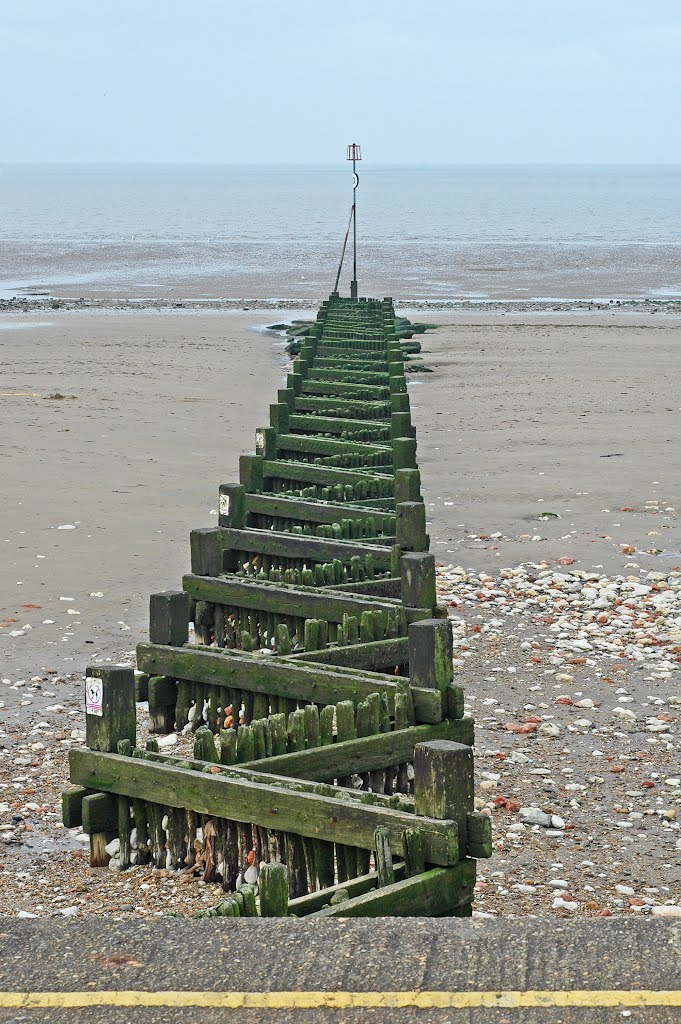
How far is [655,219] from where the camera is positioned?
135375 millimetres

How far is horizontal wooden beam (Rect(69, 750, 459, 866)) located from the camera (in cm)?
573

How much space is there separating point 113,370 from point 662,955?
2951 centimetres

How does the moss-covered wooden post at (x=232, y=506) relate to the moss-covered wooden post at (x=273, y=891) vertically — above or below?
above

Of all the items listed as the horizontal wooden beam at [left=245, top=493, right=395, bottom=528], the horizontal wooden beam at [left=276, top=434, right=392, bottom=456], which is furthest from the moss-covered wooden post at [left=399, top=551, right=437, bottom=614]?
the horizontal wooden beam at [left=276, top=434, right=392, bottom=456]

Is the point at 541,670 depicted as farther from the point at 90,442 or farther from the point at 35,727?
the point at 90,442

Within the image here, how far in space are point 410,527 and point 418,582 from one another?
59.1 inches

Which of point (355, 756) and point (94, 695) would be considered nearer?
point (94, 695)

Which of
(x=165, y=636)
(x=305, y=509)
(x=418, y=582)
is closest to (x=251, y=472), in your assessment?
(x=305, y=509)

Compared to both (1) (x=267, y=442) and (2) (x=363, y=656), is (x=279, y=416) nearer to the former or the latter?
(1) (x=267, y=442)

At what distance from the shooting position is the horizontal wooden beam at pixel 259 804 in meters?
5.73

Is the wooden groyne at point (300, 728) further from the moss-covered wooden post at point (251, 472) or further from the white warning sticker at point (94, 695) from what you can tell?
the moss-covered wooden post at point (251, 472)

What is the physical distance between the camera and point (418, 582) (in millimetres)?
8703

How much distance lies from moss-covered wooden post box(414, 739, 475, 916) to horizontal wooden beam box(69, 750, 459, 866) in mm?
61

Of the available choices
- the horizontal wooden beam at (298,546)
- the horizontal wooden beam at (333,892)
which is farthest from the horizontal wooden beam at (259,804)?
the horizontal wooden beam at (298,546)
